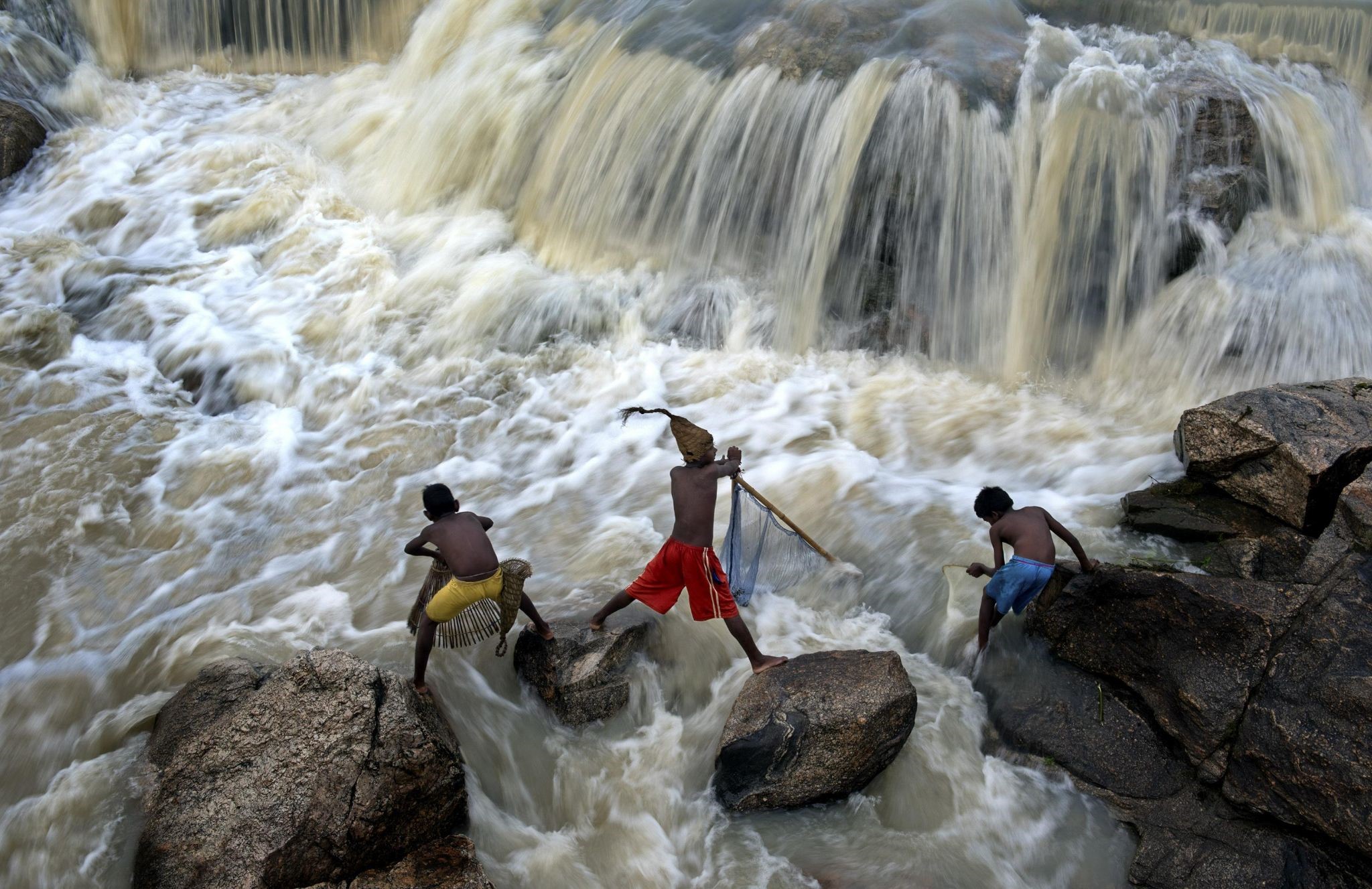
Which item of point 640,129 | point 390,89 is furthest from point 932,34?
point 390,89

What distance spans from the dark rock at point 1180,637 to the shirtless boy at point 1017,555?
17cm

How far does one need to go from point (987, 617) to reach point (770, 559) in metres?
1.32

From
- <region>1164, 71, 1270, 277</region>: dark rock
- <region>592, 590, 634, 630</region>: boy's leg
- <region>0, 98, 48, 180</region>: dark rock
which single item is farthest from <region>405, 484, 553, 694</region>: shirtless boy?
<region>0, 98, 48, 180</region>: dark rock

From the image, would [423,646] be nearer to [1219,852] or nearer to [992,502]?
[992,502]

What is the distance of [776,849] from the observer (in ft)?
14.3

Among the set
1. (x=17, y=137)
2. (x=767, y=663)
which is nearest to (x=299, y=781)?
(x=767, y=663)

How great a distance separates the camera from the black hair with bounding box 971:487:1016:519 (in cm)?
515

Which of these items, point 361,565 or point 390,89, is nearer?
point 361,565

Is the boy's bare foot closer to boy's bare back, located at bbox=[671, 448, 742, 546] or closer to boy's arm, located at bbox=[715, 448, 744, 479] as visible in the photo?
boy's bare back, located at bbox=[671, 448, 742, 546]

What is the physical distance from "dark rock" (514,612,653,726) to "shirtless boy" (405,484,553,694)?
0.43m

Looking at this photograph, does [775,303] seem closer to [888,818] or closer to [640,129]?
[640,129]

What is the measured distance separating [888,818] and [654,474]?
3302 millimetres

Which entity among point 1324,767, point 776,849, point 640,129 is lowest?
point 776,849

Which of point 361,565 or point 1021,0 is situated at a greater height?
point 1021,0
